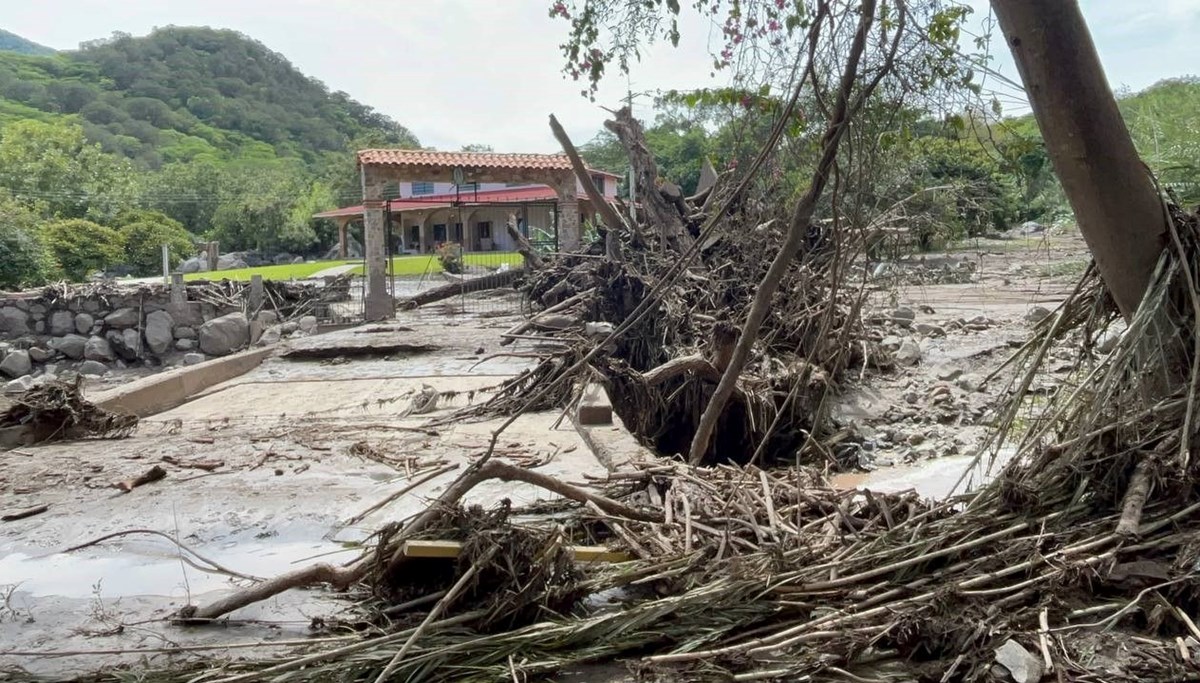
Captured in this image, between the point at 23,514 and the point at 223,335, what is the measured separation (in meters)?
16.0

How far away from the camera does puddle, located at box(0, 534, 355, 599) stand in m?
3.69

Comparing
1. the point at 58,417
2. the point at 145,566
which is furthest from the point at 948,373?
the point at 58,417

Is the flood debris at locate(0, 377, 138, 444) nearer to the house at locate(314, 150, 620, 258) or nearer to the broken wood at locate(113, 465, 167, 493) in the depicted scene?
the broken wood at locate(113, 465, 167, 493)

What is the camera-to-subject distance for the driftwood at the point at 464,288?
69.7 ft

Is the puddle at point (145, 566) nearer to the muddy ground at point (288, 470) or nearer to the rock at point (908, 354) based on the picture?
the muddy ground at point (288, 470)

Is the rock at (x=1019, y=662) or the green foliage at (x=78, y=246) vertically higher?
the green foliage at (x=78, y=246)

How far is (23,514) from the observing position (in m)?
4.82

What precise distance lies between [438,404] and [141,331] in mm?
14631

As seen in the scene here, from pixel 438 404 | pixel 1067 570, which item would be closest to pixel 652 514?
pixel 1067 570

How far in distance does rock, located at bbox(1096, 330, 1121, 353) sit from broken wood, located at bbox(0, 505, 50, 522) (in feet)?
17.9

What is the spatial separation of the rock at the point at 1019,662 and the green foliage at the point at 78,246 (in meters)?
31.4

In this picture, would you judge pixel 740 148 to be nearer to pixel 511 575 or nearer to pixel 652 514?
pixel 652 514

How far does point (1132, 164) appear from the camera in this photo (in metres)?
3.28

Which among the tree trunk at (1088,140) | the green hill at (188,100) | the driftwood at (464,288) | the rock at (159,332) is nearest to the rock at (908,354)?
the tree trunk at (1088,140)
